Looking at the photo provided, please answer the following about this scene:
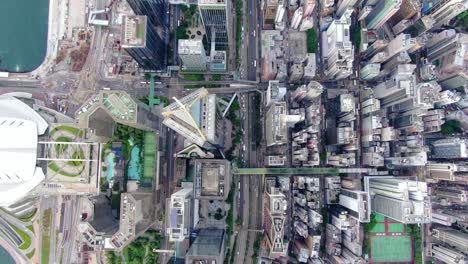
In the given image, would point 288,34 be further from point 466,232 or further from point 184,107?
point 466,232

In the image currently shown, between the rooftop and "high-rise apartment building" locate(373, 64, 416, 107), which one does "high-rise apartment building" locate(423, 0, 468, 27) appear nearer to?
"high-rise apartment building" locate(373, 64, 416, 107)

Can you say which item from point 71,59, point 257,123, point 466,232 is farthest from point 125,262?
point 466,232

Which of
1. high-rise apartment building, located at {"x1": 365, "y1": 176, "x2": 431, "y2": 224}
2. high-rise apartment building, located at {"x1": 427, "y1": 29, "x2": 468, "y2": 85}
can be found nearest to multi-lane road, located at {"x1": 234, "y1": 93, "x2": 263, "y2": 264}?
high-rise apartment building, located at {"x1": 365, "y1": 176, "x2": 431, "y2": 224}

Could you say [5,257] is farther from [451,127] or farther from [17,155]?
[451,127]

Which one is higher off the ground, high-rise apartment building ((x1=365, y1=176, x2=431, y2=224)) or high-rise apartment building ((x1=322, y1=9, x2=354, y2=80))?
high-rise apartment building ((x1=322, y1=9, x2=354, y2=80))

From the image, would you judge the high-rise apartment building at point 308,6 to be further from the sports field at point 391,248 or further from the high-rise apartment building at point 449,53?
the sports field at point 391,248

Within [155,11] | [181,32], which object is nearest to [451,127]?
[181,32]
